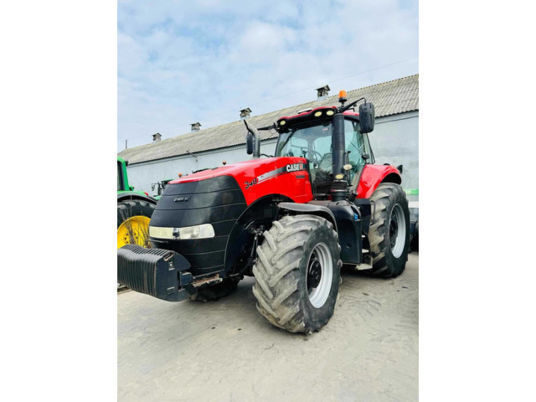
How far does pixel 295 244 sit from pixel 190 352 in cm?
131

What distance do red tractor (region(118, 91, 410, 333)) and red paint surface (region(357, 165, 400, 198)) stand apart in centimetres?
2

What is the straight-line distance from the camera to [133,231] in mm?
5156

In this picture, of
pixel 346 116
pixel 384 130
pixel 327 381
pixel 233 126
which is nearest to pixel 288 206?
pixel 327 381

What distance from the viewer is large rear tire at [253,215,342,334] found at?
8.53 feet

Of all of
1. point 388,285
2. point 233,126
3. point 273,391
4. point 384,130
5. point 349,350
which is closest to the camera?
point 273,391

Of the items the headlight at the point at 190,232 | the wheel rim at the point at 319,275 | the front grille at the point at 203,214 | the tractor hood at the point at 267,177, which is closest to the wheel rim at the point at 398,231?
the tractor hood at the point at 267,177

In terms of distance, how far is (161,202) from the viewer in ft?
9.86

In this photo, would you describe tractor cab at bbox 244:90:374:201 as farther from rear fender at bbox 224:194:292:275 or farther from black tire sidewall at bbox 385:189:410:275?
rear fender at bbox 224:194:292:275

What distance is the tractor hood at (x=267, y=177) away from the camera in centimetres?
298

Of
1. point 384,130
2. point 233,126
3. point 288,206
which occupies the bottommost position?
point 288,206

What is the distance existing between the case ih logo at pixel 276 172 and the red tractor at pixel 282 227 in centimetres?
1

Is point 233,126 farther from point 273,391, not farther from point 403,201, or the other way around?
point 273,391

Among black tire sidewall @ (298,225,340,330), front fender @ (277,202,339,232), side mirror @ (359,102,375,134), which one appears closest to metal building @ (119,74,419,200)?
front fender @ (277,202,339,232)

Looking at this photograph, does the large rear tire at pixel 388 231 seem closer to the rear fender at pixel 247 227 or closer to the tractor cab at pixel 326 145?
the tractor cab at pixel 326 145
